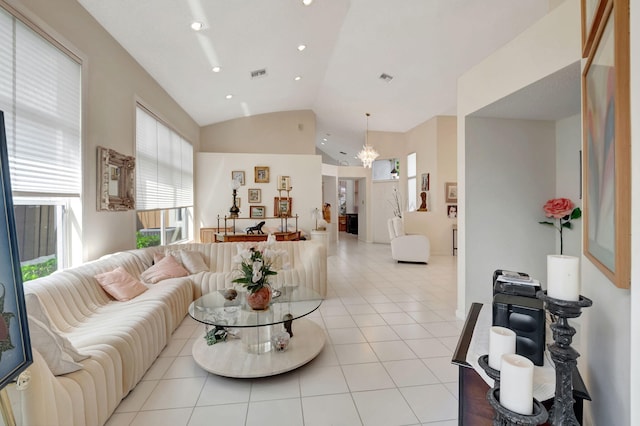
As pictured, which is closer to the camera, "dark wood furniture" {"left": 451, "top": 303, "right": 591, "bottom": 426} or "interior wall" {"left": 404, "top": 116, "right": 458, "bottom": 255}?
"dark wood furniture" {"left": 451, "top": 303, "right": 591, "bottom": 426}

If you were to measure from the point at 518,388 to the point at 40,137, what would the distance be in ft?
11.1

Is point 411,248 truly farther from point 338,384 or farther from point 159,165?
point 159,165

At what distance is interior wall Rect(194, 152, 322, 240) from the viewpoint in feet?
23.4

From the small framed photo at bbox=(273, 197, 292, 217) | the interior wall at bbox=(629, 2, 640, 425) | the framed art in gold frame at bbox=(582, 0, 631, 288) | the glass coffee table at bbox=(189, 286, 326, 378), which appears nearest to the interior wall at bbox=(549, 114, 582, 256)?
the framed art in gold frame at bbox=(582, 0, 631, 288)

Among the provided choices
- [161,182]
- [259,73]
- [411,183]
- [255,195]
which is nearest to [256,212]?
[255,195]

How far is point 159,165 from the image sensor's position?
492 centimetres

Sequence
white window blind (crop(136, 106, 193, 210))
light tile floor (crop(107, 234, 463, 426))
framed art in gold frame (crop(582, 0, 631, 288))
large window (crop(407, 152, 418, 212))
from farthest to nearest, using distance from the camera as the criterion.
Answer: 1. large window (crop(407, 152, 418, 212))
2. white window blind (crop(136, 106, 193, 210))
3. light tile floor (crop(107, 234, 463, 426))
4. framed art in gold frame (crop(582, 0, 631, 288))

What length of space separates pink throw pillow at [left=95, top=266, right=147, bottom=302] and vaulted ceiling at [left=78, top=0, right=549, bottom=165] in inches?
102

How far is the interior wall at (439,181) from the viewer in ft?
25.6

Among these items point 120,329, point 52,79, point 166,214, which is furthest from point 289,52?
point 120,329

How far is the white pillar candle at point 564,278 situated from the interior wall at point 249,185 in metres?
6.68

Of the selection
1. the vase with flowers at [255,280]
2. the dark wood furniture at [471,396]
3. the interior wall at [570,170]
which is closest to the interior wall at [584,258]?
the dark wood furniture at [471,396]

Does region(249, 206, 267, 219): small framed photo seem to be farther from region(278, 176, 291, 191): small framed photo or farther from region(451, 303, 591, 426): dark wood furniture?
region(451, 303, 591, 426): dark wood furniture

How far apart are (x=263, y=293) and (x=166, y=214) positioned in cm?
384
